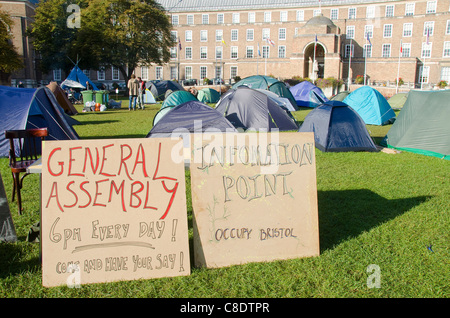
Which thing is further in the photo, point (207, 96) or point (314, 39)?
point (314, 39)

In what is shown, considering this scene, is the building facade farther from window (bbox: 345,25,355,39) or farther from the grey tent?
the grey tent

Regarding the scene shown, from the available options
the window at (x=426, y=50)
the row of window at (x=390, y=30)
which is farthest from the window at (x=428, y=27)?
the window at (x=426, y=50)

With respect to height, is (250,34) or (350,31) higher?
(250,34)

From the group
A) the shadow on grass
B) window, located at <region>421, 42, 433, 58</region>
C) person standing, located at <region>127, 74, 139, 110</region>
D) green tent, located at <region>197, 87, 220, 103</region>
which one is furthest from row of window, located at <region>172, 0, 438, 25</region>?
the shadow on grass

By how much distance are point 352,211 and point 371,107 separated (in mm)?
10999

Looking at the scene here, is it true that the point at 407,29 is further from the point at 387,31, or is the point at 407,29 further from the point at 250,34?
the point at 250,34

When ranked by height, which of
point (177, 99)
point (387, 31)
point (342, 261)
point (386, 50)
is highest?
point (387, 31)

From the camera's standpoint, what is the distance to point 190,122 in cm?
895

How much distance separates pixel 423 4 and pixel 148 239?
57729 millimetres

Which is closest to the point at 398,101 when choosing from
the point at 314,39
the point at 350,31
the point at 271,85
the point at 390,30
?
the point at 271,85

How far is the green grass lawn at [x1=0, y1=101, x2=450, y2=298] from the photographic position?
10.0ft

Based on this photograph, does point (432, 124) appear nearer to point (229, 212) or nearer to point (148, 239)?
point (229, 212)

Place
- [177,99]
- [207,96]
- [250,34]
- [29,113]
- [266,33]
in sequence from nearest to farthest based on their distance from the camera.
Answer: [29,113], [177,99], [207,96], [266,33], [250,34]

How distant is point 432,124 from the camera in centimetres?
886
